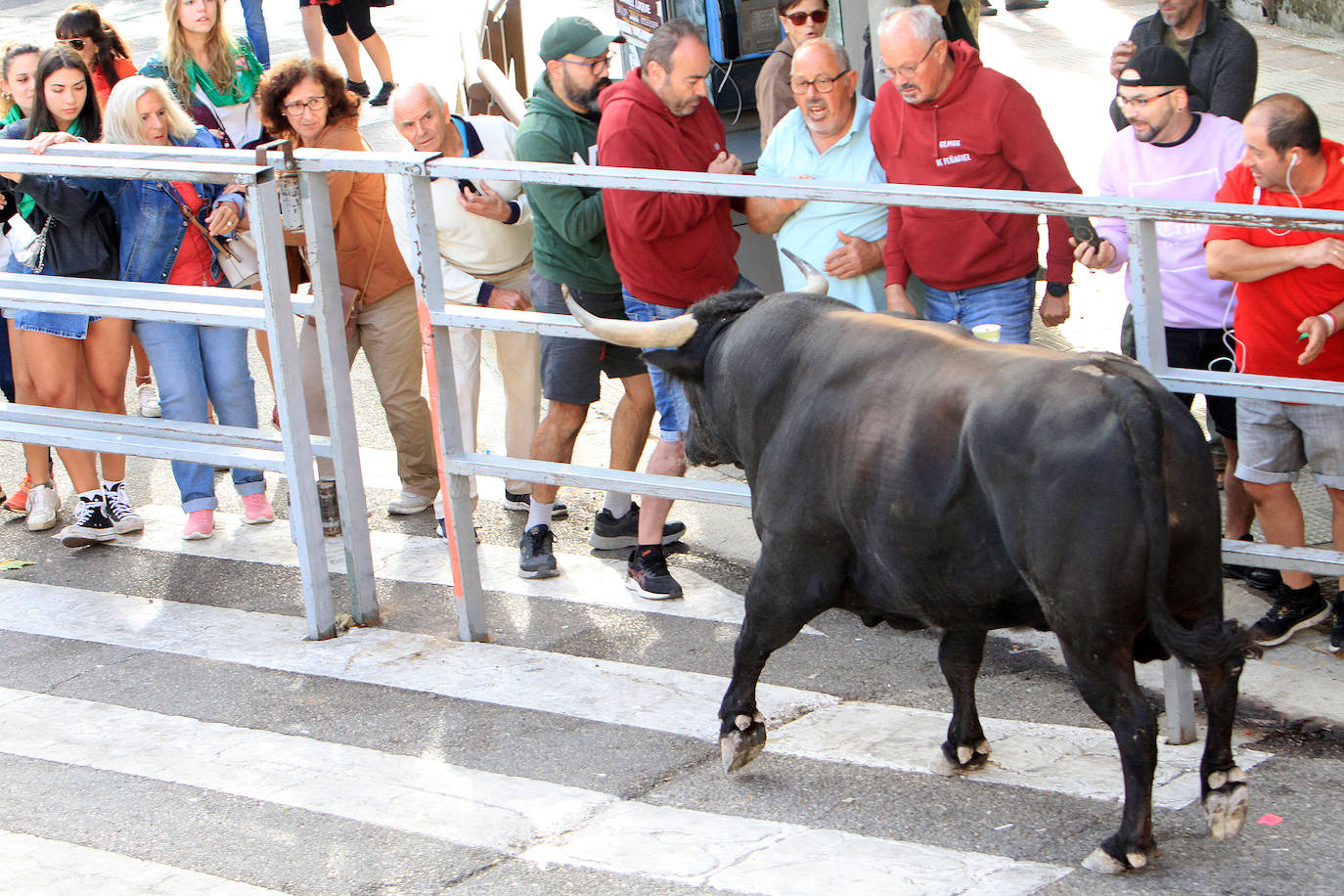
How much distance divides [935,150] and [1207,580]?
224 cm

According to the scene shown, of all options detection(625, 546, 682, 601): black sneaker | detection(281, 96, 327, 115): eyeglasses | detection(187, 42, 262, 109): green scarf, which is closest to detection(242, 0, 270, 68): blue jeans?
detection(187, 42, 262, 109): green scarf

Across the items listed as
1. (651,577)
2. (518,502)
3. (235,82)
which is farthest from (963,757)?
(235,82)

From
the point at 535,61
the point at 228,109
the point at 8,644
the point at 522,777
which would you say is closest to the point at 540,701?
the point at 522,777

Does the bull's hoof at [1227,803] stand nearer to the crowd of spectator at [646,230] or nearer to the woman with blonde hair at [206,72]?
the crowd of spectator at [646,230]

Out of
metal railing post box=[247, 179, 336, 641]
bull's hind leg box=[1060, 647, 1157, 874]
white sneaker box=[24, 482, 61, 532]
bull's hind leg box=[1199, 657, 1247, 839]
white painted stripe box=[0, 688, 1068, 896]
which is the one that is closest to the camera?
bull's hind leg box=[1060, 647, 1157, 874]

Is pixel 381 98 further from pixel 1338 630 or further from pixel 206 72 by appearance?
pixel 1338 630

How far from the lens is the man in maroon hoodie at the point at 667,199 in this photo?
17.5ft

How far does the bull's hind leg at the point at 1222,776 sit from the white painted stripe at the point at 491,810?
400 millimetres

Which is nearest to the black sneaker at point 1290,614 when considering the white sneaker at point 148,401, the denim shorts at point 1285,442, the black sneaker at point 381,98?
the denim shorts at point 1285,442

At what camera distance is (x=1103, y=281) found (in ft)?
29.6

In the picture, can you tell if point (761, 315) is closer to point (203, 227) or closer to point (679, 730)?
point (679, 730)

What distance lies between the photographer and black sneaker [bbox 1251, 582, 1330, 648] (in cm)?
484

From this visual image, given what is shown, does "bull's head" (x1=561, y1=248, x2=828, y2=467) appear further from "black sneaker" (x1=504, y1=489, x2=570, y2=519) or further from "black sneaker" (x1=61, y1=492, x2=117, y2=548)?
"black sneaker" (x1=61, y1=492, x2=117, y2=548)

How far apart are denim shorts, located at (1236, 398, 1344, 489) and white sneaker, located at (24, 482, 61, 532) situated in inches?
206
